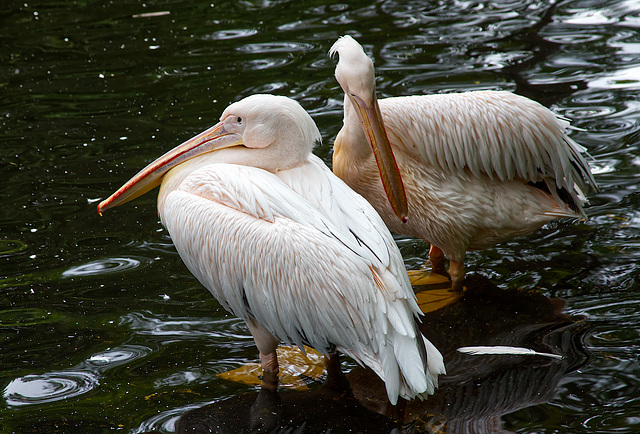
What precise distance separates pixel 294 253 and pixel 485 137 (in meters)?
1.39

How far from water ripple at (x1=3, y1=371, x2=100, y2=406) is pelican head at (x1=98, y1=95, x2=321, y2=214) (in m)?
0.96

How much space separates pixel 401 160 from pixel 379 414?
1.40 m

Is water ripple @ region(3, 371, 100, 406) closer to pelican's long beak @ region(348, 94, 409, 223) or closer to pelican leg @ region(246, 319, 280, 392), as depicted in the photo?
pelican leg @ region(246, 319, 280, 392)

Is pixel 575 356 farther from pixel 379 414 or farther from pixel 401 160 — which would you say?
pixel 401 160

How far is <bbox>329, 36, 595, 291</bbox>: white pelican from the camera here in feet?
12.4

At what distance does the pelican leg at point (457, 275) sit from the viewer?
156 inches

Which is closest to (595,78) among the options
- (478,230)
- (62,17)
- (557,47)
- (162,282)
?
(557,47)

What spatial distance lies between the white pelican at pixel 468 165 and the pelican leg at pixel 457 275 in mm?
56

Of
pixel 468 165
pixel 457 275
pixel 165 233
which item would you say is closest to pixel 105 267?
pixel 165 233

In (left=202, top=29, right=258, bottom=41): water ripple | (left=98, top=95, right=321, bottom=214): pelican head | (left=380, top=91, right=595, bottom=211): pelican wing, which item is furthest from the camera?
(left=202, top=29, right=258, bottom=41): water ripple

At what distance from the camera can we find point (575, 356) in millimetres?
3332

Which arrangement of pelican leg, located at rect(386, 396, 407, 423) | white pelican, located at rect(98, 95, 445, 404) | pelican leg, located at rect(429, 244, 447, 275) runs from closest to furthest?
white pelican, located at rect(98, 95, 445, 404), pelican leg, located at rect(386, 396, 407, 423), pelican leg, located at rect(429, 244, 447, 275)

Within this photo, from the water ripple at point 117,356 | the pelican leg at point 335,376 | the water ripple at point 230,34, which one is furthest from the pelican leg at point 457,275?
the water ripple at point 230,34

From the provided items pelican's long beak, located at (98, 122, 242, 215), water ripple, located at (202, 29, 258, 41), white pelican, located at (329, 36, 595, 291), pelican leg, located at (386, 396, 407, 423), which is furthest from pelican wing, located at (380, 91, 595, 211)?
water ripple, located at (202, 29, 258, 41)
